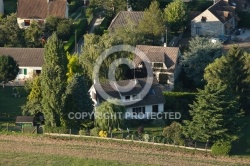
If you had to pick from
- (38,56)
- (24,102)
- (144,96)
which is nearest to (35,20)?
(38,56)

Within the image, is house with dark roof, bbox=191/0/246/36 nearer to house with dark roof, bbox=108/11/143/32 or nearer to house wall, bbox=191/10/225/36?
house wall, bbox=191/10/225/36

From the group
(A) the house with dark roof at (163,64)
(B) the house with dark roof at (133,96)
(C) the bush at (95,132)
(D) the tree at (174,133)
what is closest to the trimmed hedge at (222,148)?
(D) the tree at (174,133)

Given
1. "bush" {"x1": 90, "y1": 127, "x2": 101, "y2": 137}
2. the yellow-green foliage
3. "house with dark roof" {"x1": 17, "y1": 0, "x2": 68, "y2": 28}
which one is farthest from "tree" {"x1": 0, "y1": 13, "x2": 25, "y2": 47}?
the yellow-green foliage

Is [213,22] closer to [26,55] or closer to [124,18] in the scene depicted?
[124,18]

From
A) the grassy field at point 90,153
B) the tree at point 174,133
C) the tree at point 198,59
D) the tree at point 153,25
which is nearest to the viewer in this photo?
the grassy field at point 90,153

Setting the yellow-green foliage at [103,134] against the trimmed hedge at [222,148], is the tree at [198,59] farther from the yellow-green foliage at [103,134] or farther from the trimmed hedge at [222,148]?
the yellow-green foliage at [103,134]

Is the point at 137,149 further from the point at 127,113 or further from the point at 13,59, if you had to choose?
the point at 13,59
